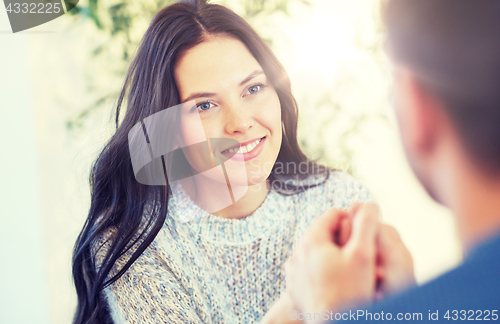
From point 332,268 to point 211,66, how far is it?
0.51m

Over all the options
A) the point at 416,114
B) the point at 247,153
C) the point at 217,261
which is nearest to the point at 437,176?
the point at 416,114

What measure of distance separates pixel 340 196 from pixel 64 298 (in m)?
0.70

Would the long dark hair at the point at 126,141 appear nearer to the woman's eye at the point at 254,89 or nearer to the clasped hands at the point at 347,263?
the woman's eye at the point at 254,89

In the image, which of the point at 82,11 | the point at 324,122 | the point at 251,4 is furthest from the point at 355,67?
the point at 82,11

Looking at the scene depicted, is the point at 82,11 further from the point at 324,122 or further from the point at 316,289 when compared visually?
the point at 316,289

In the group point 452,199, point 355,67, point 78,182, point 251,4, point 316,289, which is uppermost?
point 251,4

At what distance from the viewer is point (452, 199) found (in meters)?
0.87

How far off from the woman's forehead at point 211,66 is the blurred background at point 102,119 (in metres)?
0.09

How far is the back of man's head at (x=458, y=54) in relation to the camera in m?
0.85

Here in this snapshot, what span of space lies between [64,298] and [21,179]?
301 mm

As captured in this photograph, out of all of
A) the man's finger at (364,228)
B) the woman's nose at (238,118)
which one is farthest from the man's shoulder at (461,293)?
the woman's nose at (238,118)

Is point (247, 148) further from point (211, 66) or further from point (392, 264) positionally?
point (392, 264)

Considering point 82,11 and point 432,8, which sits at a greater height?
point 82,11

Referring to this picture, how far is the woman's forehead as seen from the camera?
2.70ft
